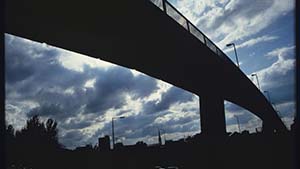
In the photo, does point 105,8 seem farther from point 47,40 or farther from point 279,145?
point 279,145

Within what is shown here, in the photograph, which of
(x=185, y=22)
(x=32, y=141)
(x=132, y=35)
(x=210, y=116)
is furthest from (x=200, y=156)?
(x=32, y=141)

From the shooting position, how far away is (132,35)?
18.2 meters

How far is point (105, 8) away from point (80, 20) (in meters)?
1.45

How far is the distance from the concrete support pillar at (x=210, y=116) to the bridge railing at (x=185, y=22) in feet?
25.4

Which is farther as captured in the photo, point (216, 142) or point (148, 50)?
point (216, 142)

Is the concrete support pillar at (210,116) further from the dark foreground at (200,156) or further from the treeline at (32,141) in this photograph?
the treeline at (32,141)

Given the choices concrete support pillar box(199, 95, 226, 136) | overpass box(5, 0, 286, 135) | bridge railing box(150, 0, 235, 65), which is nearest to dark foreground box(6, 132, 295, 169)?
concrete support pillar box(199, 95, 226, 136)

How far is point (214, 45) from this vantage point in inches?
988

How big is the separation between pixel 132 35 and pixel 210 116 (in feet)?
58.8

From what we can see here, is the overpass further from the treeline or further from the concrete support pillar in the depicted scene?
the treeline

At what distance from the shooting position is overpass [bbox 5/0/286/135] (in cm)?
1434

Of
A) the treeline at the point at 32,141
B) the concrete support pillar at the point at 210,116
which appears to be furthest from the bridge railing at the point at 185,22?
the treeline at the point at 32,141

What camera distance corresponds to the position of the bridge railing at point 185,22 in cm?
1602

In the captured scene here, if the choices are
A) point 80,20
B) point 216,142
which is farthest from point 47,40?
point 216,142
